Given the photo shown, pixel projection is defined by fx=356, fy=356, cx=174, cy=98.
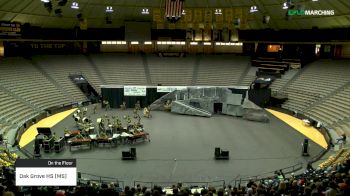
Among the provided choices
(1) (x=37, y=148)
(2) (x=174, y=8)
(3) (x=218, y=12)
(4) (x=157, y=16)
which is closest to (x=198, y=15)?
(3) (x=218, y=12)

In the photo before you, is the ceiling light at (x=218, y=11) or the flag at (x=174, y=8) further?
the ceiling light at (x=218, y=11)

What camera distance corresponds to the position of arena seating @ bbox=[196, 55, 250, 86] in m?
43.2

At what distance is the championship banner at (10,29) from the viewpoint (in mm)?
34709

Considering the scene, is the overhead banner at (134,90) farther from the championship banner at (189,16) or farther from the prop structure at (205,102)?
the championship banner at (189,16)

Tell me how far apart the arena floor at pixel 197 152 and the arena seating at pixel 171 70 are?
41.9ft

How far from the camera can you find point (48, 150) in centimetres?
2222

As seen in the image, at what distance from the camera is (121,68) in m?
45.2

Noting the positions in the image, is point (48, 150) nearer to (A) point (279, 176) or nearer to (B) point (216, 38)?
(A) point (279, 176)

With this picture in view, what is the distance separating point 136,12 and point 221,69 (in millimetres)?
12974

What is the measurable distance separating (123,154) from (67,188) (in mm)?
9202

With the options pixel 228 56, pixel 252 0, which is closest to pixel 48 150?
pixel 252 0

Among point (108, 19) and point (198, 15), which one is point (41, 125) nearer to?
point (108, 19)
